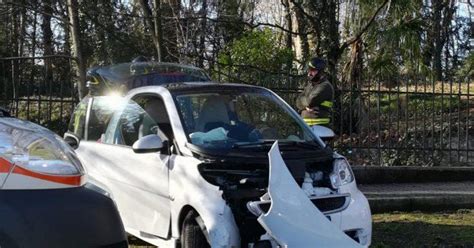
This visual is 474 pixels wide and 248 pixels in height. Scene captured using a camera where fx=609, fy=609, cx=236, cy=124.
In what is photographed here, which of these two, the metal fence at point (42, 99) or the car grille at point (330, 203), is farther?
the metal fence at point (42, 99)

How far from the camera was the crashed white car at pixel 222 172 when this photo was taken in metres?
4.38

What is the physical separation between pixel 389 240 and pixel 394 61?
8.36 m

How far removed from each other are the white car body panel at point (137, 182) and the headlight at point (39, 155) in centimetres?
202

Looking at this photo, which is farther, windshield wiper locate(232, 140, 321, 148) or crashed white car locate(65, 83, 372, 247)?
windshield wiper locate(232, 140, 321, 148)

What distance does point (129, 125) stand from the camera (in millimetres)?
6020

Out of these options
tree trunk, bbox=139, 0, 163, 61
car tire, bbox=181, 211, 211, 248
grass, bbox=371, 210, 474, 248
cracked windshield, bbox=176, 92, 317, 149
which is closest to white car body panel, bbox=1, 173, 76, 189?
car tire, bbox=181, 211, 211, 248

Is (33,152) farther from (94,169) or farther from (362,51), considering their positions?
(362,51)

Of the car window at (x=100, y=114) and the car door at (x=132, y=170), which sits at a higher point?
the car window at (x=100, y=114)

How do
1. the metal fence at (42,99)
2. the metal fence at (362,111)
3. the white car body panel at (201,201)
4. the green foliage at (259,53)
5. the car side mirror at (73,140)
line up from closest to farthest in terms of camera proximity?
the white car body panel at (201,201), the car side mirror at (73,140), the metal fence at (42,99), the metal fence at (362,111), the green foliage at (259,53)

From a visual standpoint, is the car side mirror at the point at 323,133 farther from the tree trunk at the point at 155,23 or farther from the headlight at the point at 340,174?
the tree trunk at the point at 155,23

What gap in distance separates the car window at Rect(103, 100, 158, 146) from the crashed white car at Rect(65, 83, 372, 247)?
0.01m

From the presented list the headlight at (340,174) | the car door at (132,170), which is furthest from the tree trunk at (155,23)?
the headlight at (340,174)

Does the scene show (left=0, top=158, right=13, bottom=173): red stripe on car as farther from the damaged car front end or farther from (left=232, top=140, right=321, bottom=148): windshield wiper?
(left=232, top=140, right=321, bottom=148): windshield wiper

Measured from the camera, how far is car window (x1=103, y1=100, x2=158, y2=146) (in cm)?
580
